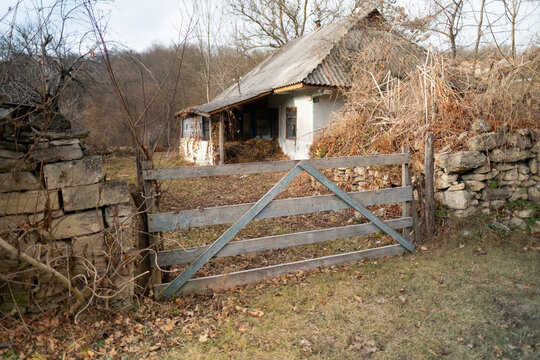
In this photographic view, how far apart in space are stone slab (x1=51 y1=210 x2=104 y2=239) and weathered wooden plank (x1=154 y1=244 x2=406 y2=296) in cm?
94

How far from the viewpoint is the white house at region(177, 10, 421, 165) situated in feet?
39.8

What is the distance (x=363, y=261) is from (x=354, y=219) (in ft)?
6.78

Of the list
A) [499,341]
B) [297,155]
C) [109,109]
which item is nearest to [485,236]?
[499,341]

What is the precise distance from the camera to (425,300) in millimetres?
3848

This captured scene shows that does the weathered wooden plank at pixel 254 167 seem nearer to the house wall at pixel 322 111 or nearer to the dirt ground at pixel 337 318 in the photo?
the dirt ground at pixel 337 318

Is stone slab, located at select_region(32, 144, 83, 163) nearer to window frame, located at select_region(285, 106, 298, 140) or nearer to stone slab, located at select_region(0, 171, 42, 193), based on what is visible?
stone slab, located at select_region(0, 171, 42, 193)

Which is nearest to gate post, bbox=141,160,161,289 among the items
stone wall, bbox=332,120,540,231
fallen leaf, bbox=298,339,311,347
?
fallen leaf, bbox=298,339,311,347

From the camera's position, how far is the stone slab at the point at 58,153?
3213 millimetres

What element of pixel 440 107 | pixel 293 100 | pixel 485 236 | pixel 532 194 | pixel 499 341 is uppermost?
pixel 293 100

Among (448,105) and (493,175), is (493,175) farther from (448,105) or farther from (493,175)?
(448,105)

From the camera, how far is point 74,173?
11.0 ft

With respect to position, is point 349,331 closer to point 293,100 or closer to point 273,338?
point 273,338

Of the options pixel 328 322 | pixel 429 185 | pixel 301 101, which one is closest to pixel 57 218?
pixel 328 322

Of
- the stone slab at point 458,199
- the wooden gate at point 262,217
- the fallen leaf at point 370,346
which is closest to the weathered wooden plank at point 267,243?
the wooden gate at point 262,217
